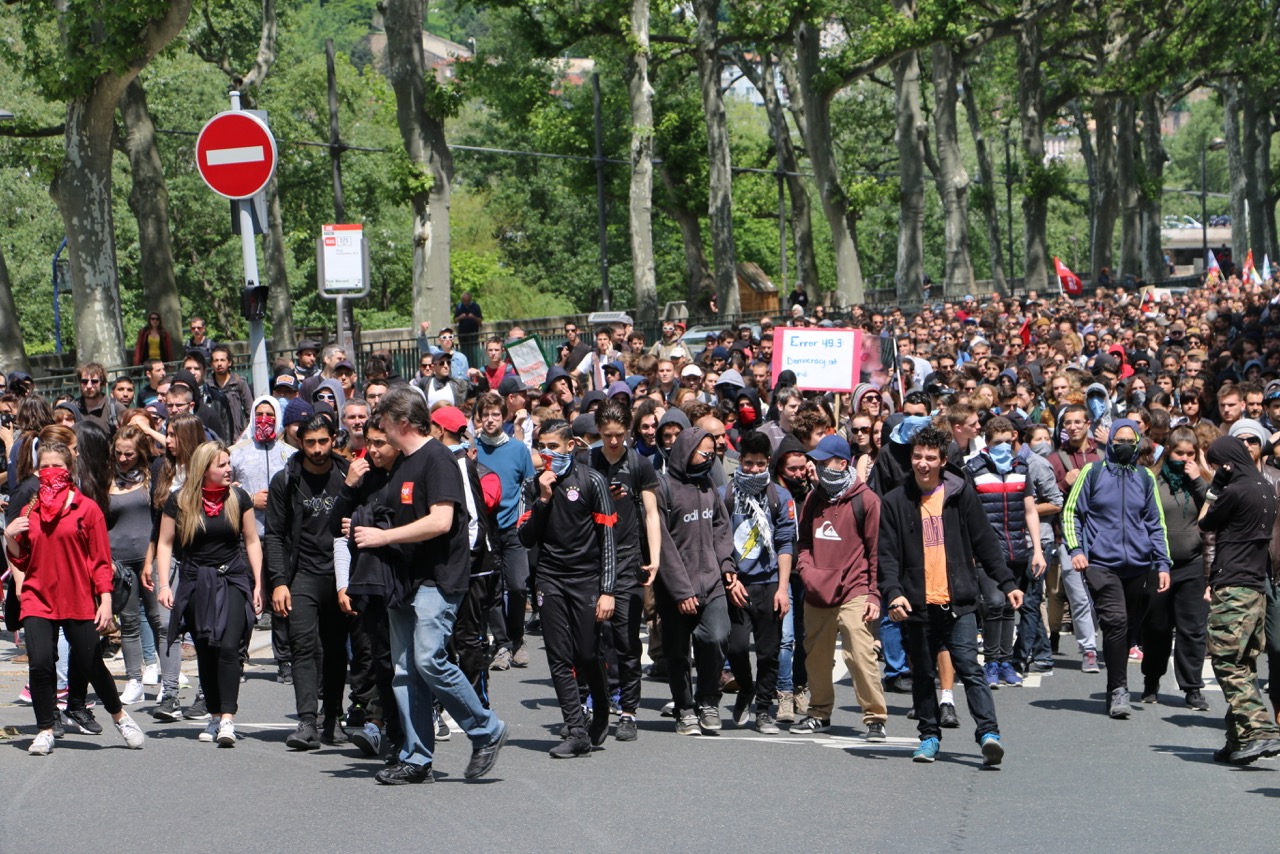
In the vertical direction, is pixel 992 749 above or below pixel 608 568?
below

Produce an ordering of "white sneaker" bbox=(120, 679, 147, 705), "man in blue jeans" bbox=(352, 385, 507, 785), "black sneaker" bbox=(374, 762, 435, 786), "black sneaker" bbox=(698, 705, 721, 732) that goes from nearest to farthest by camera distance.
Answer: "man in blue jeans" bbox=(352, 385, 507, 785) → "black sneaker" bbox=(374, 762, 435, 786) → "black sneaker" bbox=(698, 705, 721, 732) → "white sneaker" bbox=(120, 679, 147, 705)

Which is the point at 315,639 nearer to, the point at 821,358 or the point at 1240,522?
the point at 1240,522

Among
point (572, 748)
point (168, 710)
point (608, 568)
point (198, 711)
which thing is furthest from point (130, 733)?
point (608, 568)

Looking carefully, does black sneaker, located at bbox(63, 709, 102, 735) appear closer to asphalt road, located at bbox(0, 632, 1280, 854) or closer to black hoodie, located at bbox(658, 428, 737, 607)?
asphalt road, located at bbox(0, 632, 1280, 854)

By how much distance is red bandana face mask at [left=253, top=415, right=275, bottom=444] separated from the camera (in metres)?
11.2

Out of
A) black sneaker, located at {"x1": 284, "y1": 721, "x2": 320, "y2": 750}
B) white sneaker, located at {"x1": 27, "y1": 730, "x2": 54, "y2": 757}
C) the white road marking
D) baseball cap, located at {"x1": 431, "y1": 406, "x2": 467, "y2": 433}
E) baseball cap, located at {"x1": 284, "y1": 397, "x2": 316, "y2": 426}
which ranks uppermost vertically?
the white road marking

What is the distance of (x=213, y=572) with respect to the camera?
936 centimetres

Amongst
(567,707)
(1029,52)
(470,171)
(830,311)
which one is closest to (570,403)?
(567,707)

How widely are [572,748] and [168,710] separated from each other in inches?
102

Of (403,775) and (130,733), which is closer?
(403,775)

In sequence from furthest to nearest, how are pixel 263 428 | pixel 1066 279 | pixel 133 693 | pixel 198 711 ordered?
1. pixel 1066 279
2. pixel 263 428
3. pixel 133 693
4. pixel 198 711

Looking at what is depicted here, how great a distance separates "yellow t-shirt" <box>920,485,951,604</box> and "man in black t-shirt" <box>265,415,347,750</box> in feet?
9.89

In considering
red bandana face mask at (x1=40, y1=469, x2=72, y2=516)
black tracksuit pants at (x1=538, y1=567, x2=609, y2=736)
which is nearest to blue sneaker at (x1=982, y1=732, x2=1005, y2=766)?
black tracksuit pants at (x1=538, y1=567, x2=609, y2=736)

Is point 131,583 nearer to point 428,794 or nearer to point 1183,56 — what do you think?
point 428,794
